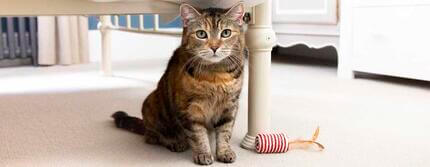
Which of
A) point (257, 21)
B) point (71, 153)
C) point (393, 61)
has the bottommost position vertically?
point (71, 153)

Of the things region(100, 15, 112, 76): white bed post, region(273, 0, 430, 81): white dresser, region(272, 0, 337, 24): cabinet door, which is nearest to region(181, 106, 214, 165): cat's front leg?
region(273, 0, 430, 81): white dresser

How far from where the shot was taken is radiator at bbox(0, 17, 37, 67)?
2797mm

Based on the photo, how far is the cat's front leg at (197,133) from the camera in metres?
1.04

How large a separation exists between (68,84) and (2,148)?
106 centimetres

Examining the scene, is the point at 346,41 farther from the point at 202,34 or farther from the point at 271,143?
the point at 202,34

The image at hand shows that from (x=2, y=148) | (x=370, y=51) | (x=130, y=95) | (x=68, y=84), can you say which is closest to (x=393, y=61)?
(x=370, y=51)

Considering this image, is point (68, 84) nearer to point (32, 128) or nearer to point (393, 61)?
point (32, 128)

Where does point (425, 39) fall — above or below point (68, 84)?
above

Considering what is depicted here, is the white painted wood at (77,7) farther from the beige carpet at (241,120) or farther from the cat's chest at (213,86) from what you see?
the beige carpet at (241,120)

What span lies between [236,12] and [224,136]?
27cm

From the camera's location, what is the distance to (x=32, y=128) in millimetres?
1384

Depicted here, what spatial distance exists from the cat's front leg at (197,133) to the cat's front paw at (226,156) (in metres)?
0.02

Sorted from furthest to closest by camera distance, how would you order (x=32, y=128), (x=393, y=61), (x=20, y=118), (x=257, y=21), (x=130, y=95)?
(x=393, y=61)
(x=130, y=95)
(x=20, y=118)
(x=32, y=128)
(x=257, y=21)

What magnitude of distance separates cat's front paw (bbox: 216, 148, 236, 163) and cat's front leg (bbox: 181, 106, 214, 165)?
0.02 m
